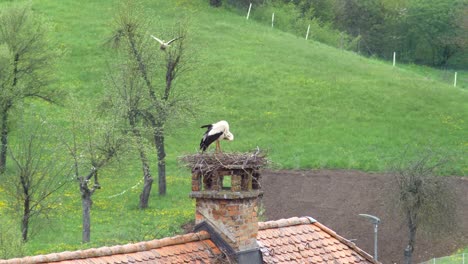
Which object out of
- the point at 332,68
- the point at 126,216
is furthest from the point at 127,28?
the point at 332,68

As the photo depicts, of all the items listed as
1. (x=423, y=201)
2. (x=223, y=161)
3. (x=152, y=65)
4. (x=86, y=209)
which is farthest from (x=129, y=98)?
(x=223, y=161)

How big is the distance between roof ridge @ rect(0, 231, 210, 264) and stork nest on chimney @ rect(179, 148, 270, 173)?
1268 millimetres

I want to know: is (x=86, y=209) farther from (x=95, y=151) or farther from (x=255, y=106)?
(x=255, y=106)

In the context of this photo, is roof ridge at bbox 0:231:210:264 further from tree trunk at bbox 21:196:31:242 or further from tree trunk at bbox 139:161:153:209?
tree trunk at bbox 139:161:153:209

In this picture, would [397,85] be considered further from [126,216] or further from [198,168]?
[198,168]

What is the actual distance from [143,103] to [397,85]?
81.6 ft

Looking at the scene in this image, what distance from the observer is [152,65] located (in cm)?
4606

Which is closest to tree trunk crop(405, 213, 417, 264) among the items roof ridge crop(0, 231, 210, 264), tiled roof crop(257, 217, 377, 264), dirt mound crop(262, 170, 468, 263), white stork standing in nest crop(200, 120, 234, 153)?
dirt mound crop(262, 170, 468, 263)

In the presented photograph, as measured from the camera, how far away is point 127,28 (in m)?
46.8

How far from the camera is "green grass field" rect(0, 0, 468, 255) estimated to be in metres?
45.5

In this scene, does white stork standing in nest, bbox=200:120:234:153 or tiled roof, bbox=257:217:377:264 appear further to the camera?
tiled roof, bbox=257:217:377:264

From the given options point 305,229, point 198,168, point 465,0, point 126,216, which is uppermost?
point 465,0

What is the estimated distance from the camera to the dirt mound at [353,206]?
4141 centimetres

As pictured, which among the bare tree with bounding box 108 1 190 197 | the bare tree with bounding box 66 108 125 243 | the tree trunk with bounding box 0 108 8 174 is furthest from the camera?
the tree trunk with bounding box 0 108 8 174
